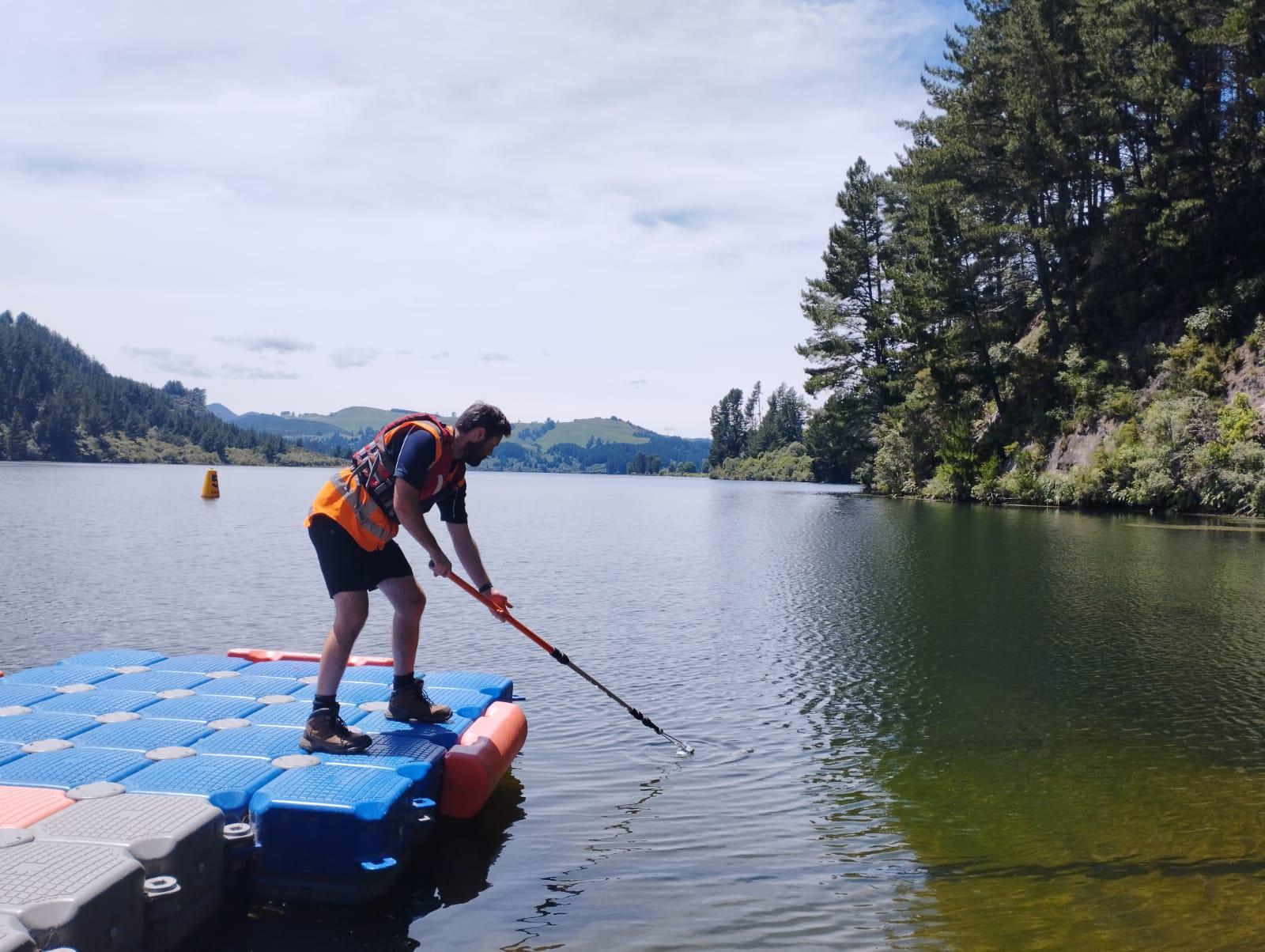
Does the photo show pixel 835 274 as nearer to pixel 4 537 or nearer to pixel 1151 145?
pixel 1151 145

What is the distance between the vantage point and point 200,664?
27.4ft

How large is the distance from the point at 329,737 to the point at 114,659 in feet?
11.3

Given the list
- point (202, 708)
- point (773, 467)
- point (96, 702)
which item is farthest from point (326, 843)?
point (773, 467)

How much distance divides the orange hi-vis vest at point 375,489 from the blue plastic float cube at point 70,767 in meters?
1.89

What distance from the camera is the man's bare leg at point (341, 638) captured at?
636 centimetres

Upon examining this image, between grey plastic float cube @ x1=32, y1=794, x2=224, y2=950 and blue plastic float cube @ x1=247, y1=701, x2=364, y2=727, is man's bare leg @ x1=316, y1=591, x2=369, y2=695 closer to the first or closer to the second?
blue plastic float cube @ x1=247, y1=701, x2=364, y2=727

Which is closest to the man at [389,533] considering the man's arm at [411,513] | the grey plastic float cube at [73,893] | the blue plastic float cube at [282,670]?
the man's arm at [411,513]

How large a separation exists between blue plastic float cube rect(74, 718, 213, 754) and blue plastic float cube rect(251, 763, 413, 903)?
4.11ft

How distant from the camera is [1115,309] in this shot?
165 feet

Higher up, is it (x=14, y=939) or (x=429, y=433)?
(x=429, y=433)

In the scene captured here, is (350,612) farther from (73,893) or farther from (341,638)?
(73,893)

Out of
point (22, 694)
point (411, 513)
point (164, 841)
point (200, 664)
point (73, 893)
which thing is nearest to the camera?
point (73, 893)

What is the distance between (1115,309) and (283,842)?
2134 inches

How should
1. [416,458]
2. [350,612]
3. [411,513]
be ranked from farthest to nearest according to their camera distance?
[350,612], [416,458], [411,513]
